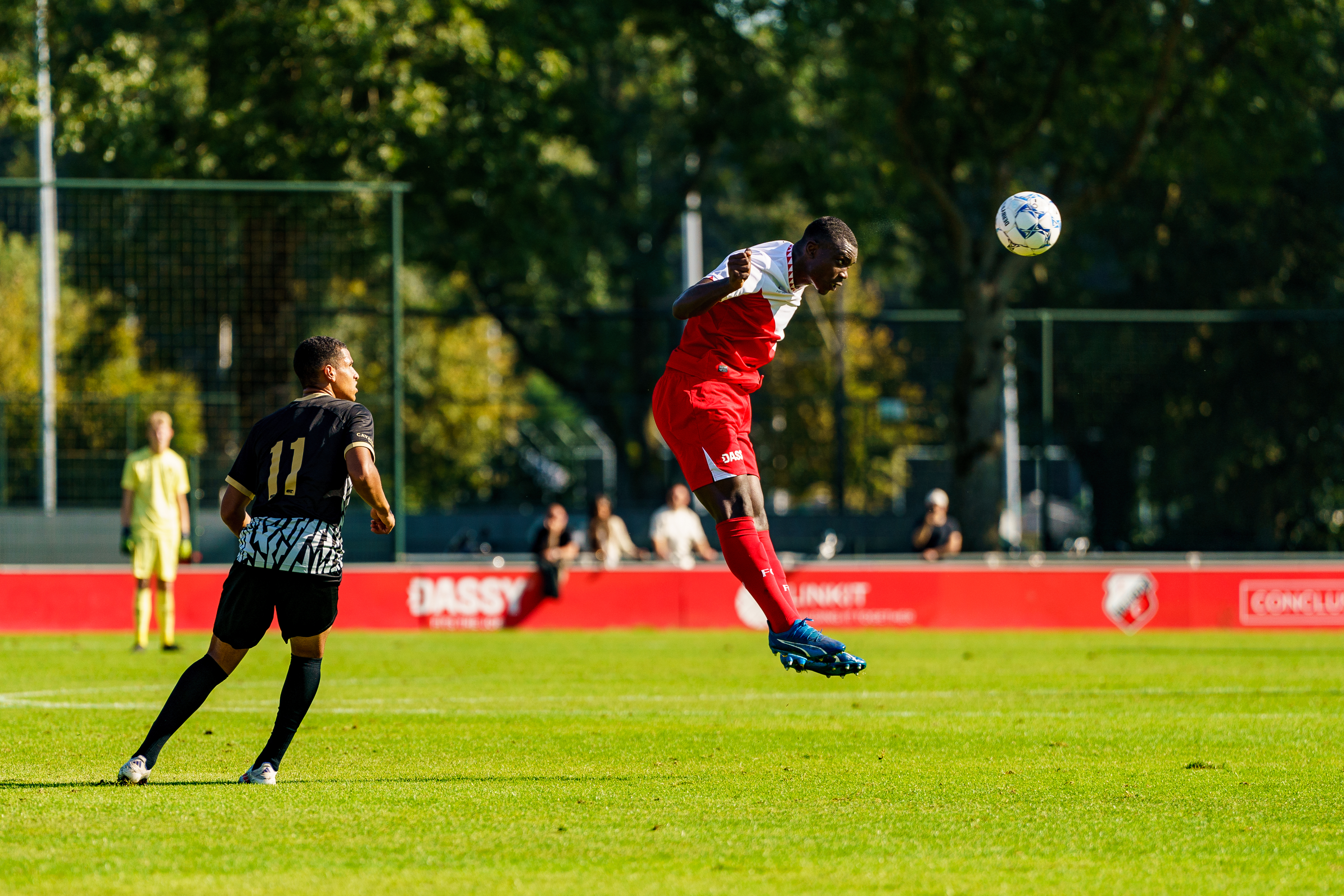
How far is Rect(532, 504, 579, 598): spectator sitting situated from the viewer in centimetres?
1981

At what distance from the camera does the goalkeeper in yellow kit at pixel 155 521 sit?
15406mm

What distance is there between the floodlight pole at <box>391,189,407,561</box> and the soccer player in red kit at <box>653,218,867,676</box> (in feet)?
37.1

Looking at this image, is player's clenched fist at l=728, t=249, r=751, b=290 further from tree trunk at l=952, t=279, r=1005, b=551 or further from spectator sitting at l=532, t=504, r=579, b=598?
tree trunk at l=952, t=279, r=1005, b=551

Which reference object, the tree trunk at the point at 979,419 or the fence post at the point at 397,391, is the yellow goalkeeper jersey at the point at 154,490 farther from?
the tree trunk at the point at 979,419

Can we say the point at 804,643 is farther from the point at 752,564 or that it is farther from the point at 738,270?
the point at 738,270

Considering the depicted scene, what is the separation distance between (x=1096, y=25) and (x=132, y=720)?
2052 cm

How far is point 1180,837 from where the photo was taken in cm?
611

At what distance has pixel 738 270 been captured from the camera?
755 centimetres

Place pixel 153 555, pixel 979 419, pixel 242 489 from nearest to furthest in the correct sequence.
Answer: pixel 242 489 → pixel 153 555 → pixel 979 419

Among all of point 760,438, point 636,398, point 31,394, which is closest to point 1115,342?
point 760,438

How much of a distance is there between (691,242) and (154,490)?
75.4 feet

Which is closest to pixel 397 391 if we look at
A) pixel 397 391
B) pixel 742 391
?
pixel 397 391

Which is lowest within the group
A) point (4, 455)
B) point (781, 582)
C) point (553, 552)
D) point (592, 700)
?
point (592, 700)

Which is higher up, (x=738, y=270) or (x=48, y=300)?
(x=48, y=300)
